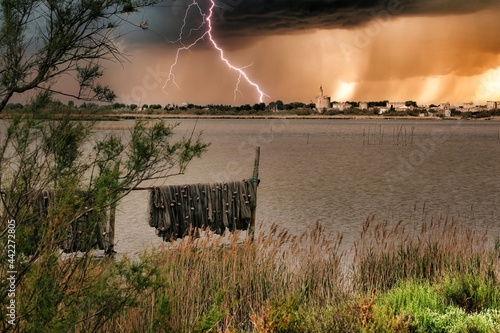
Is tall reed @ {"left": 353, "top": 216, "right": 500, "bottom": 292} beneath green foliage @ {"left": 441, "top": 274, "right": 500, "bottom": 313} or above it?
above

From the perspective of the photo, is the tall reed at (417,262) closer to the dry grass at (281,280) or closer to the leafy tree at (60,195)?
the dry grass at (281,280)

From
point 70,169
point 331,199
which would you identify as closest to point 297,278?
point 70,169

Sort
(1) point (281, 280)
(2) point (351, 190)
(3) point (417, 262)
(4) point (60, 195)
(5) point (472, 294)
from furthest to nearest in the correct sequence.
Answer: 1. (2) point (351, 190)
2. (3) point (417, 262)
3. (5) point (472, 294)
4. (1) point (281, 280)
5. (4) point (60, 195)

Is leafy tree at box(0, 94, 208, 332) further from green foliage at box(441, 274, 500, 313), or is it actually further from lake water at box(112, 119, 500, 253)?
lake water at box(112, 119, 500, 253)

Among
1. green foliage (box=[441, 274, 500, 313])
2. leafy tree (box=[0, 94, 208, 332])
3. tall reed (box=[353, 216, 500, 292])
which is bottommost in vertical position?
green foliage (box=[441, 274, 500, 313])

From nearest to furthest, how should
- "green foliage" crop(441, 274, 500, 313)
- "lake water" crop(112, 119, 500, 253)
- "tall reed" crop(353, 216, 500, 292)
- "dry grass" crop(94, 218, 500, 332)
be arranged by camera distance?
"dry grass" crop(94, 218, 500, 332), "green foliage" crop(441, 274, 500, 313), "tall reed" crop(353, 216, 500, 292), "lake water" crop(112, 119, 500, 253)

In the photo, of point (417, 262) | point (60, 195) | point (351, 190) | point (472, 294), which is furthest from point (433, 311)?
point (351, 190)

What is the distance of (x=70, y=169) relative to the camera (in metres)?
4.29

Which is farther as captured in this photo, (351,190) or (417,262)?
(351,190)

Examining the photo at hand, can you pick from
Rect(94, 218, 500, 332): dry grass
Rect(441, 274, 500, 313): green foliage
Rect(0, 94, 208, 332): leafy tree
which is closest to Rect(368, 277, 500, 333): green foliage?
Rect(441, 274, 500, 313): green foliage

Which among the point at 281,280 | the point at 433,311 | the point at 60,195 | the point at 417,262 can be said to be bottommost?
the point at 433,311

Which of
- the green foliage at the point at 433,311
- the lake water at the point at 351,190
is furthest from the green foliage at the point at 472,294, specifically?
the lake water at the point at 351,190

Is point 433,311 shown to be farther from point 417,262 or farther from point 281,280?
point 417,262

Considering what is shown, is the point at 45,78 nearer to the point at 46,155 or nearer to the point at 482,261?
the point at 46,155
